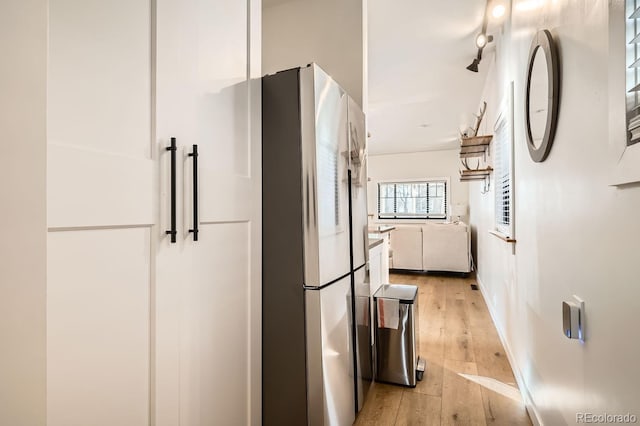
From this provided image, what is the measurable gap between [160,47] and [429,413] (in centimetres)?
212

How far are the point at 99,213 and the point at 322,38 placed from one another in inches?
77.8

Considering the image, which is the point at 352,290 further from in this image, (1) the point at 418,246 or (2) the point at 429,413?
(1) the point at 418,246

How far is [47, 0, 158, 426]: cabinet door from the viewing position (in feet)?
2.17

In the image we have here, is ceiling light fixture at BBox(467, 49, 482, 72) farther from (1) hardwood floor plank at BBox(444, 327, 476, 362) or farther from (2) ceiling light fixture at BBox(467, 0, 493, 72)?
(1) hardwood floor plank at BBox(444, 327, 476, 362)

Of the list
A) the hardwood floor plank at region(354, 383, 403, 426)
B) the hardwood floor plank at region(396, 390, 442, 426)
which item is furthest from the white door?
the hardwood floor plank at region(396, 390, 442, 426)

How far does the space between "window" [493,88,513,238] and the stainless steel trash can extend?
0.92 m

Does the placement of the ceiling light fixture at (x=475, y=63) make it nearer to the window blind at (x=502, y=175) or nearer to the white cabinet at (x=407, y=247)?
the window blind at (x=502, y=175)

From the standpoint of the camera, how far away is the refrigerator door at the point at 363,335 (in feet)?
6.07

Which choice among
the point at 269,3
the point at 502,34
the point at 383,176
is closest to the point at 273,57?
the point at 269,3

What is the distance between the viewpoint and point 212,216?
1.10 m

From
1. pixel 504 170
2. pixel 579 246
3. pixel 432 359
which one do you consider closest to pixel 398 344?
pixel 432 359

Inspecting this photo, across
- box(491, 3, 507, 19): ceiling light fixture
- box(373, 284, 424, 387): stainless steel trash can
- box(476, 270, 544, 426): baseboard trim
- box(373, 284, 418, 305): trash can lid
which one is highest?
box(491, 3, 507, 19): ceiling light fixture

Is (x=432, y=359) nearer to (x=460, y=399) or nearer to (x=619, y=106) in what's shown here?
(x=460, y=399)

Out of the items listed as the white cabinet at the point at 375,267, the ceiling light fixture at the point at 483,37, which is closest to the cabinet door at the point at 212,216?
the white cabinet at the point at 375,267
